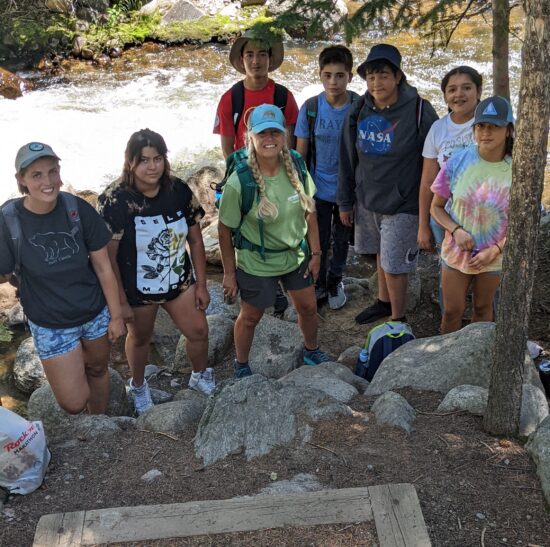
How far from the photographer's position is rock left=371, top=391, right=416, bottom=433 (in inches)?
156

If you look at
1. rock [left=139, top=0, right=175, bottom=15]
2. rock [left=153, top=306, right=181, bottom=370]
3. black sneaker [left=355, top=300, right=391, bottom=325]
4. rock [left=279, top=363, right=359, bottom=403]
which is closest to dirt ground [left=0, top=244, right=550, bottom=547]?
rock [left=279, top=363, right=359, bottom=403]

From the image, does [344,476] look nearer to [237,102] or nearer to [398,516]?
[398,516]

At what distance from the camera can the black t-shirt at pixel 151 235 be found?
14.4ft

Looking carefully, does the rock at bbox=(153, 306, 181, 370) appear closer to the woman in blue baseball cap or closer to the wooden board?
the woman in blue baseball cap

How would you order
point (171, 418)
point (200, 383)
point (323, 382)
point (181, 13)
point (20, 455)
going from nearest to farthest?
point (20, 455), point (171, 418), point (323, 382), point (200, 383), point (181, 13)

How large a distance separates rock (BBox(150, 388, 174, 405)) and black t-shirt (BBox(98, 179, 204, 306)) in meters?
1.19

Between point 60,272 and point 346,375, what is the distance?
221 cm

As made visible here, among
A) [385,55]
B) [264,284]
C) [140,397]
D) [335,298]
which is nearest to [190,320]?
[264,284]

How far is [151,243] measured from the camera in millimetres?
4496

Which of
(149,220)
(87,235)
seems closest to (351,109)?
(149,220)

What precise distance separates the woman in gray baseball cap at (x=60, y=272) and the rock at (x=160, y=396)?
106 centimetres

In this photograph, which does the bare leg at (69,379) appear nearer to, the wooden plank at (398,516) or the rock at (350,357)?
the wooden plank at (398,516)

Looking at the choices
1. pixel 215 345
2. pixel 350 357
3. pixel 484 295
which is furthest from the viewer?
pixel 215 345

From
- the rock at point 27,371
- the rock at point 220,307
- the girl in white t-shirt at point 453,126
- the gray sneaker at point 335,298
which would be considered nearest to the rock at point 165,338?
the rock at point 220,307
